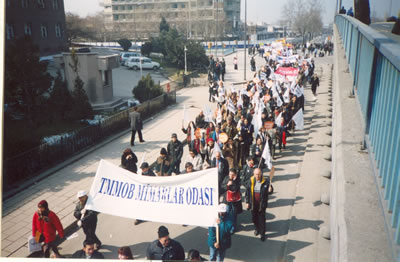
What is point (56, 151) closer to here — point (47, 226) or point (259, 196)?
point (47, 226)

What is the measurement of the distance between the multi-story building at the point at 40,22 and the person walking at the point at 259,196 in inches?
577

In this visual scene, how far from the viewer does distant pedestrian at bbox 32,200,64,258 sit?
6.18 meters

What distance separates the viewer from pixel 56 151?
11492 mm

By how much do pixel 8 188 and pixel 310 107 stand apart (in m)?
14.8

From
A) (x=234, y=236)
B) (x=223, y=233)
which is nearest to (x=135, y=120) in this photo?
(x=234, y=236)

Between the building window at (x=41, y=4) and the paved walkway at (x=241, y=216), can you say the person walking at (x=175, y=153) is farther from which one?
the building window at (x=41, y=4)

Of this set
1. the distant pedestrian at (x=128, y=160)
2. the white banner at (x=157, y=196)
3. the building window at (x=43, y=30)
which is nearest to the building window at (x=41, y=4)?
the building window at (x=43, y=30)

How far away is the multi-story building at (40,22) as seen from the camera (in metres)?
18.7

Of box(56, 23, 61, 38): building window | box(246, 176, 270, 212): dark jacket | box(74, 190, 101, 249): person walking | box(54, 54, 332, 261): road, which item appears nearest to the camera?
box(74, 190, 101, 249): person walking

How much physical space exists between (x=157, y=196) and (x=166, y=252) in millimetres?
927

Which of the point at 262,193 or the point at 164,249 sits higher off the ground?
the point at 262,193

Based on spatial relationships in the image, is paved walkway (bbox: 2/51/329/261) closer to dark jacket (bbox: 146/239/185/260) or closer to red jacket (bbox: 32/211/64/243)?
red jacket (bbox: 32/211/64/243)

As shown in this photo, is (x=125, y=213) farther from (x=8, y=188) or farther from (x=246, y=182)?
(x=8, y=188)

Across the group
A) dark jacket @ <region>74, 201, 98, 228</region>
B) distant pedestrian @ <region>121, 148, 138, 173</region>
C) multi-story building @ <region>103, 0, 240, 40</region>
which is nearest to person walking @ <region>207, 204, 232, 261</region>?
dark jacket @ <region>74, 201, 98, 228</region>
